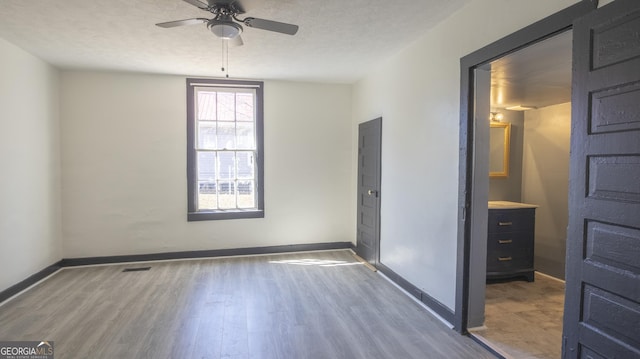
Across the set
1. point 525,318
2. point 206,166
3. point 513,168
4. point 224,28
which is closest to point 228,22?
point 224,28

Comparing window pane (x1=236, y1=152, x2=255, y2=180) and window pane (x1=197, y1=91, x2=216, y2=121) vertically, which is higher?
window pane (x1=197, y1=91, x2=216, y2=121)

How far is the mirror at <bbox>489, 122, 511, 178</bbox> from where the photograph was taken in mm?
4398

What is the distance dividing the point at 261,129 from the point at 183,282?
2274 millimetres

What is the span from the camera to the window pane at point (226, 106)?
480 centimetres

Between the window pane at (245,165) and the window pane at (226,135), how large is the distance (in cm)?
17

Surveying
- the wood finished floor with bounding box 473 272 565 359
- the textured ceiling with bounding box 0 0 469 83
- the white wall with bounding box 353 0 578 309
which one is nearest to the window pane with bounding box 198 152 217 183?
the textured ceiling with bounding box 0 0 469 83

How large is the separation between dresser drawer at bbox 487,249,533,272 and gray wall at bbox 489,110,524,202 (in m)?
0.90

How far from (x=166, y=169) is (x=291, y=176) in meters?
1.73

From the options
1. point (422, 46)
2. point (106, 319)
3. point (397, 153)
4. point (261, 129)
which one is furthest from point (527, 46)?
point (106, 319)

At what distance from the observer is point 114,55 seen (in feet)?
12.1

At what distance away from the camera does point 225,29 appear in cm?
244

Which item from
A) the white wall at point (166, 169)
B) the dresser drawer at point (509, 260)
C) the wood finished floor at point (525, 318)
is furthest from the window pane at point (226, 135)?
the wood finished floor at point (525, 318)

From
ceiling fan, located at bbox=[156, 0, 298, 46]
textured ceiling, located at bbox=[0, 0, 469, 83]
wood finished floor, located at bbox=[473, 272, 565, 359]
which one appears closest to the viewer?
ceiling fan, located at bbox=[156, 0, 298, 46]

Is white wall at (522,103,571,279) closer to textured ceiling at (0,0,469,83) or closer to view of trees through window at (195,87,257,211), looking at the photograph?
textured ceiling at (0,0,469,83)
